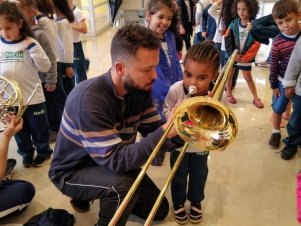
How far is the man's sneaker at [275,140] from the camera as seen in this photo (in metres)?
2.27

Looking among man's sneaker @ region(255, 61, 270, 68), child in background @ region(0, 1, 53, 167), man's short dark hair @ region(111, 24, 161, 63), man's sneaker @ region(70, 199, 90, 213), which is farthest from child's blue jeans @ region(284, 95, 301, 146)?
man's sneaker @ region(255, 61, 270, 68)

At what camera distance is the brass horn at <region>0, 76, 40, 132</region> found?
1.66 metres

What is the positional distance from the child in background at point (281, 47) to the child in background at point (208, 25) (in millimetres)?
1547

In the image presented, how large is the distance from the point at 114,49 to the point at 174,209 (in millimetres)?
927

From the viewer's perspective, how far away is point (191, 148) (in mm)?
1427

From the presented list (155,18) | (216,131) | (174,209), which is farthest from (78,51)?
(216,131)

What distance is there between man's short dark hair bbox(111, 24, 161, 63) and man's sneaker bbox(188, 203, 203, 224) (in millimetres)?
903

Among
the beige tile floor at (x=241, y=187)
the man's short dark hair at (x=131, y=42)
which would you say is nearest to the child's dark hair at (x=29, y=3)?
the beige tile floor at (x=241, y=187)

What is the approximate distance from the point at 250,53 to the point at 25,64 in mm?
1947

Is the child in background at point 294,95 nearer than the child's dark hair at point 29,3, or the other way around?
the child in background at point 294,95

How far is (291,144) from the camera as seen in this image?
2.14 metres

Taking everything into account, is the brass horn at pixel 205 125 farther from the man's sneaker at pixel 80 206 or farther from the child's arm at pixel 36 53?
the child's arm at pixel 36 53

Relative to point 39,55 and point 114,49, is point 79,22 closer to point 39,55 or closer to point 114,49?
point 39,55

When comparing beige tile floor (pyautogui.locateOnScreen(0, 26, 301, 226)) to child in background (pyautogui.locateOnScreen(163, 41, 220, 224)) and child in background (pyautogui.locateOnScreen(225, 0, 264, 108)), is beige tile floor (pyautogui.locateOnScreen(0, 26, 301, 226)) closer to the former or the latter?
child in background (pyautogui.locateOnScreen(163, 41, 220, 224))
